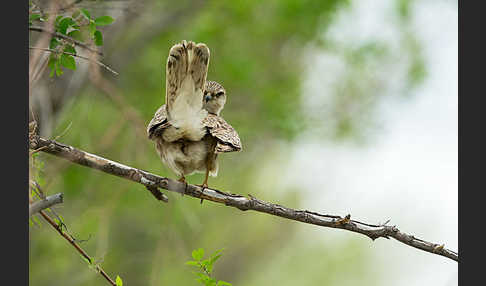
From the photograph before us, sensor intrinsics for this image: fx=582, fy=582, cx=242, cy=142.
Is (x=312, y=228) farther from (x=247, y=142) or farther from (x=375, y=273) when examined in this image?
(x=247, y=142)

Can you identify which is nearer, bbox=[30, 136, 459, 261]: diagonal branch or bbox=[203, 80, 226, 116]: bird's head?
bbox=[30, 136, 459, 261]: diagonal branch

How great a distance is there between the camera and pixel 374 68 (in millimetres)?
11297

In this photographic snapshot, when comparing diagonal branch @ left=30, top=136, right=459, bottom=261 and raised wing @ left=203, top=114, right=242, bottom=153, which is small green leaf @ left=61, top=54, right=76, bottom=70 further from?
raised wing @ left=203, top=114, right=242, bottom=153

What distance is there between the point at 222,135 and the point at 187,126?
25 centimetres

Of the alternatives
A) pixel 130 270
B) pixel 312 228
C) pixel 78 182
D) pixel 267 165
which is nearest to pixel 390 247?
pixel 312 228

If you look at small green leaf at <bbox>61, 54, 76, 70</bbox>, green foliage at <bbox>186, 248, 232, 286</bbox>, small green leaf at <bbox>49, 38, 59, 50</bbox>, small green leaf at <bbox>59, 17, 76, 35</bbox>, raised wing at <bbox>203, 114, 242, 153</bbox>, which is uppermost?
small green leaf at <bbox>59, 17, 76, 35</bbox>

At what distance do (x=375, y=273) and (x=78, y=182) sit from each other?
42.9 ft

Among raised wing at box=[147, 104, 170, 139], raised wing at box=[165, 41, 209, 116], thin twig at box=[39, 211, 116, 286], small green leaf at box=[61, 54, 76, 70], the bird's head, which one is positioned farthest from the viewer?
the bird's head

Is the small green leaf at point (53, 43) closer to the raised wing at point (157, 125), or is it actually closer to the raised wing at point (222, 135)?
the raised wing at point (157, 125)

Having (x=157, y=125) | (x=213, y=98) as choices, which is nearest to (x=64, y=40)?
(x=157, y=125)

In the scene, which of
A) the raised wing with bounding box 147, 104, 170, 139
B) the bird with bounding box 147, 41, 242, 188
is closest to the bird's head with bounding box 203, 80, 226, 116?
the bird with bounding box 147, 41, 242, 188

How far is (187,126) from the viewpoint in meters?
3.99

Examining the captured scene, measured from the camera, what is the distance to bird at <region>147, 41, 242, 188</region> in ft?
12.4

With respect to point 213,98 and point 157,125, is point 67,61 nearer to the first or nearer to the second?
point 157,125
